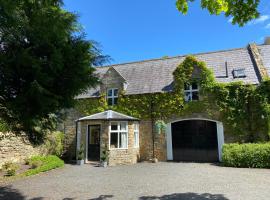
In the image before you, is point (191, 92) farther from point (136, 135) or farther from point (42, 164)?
point (42, 164)

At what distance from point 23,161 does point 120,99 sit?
7.82 metres

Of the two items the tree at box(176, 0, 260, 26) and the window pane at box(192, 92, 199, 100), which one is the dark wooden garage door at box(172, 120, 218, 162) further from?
the tree at box(176, 0, 260, 26)

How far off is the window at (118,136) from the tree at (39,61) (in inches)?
402

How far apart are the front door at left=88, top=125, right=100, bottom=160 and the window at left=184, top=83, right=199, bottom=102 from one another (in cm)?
692

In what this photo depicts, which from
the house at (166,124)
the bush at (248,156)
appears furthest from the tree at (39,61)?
the bush at (248,156)

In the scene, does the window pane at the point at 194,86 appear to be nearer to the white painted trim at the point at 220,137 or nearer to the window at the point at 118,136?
the white painted trim at the point at 220,137

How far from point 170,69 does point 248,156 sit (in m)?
9.00

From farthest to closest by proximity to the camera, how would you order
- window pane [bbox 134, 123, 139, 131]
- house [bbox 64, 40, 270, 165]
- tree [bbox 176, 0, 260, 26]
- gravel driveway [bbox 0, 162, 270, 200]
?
1. window pane [bbox 134, 123, 139, 131]
2. house [bbox 64, 40, 270, 165]
3. gravel driveway [bbox 0, 162, 270, 200]
4. tree [bbox 176, 0, 260, 26]

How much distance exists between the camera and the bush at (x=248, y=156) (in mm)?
12422

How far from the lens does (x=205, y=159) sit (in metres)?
15.8

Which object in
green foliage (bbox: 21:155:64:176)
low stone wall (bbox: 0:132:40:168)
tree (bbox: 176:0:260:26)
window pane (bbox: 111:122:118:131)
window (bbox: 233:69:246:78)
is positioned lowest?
green foliage (bbox: 21:155:64:176)

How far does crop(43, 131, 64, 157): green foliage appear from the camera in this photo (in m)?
16.7

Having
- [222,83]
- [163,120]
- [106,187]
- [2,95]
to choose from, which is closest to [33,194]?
[106,187]

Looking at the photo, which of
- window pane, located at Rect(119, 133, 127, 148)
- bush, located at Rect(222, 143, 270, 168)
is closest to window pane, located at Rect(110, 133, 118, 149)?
window pane, located at Rect(119, 133, 127, 148)
